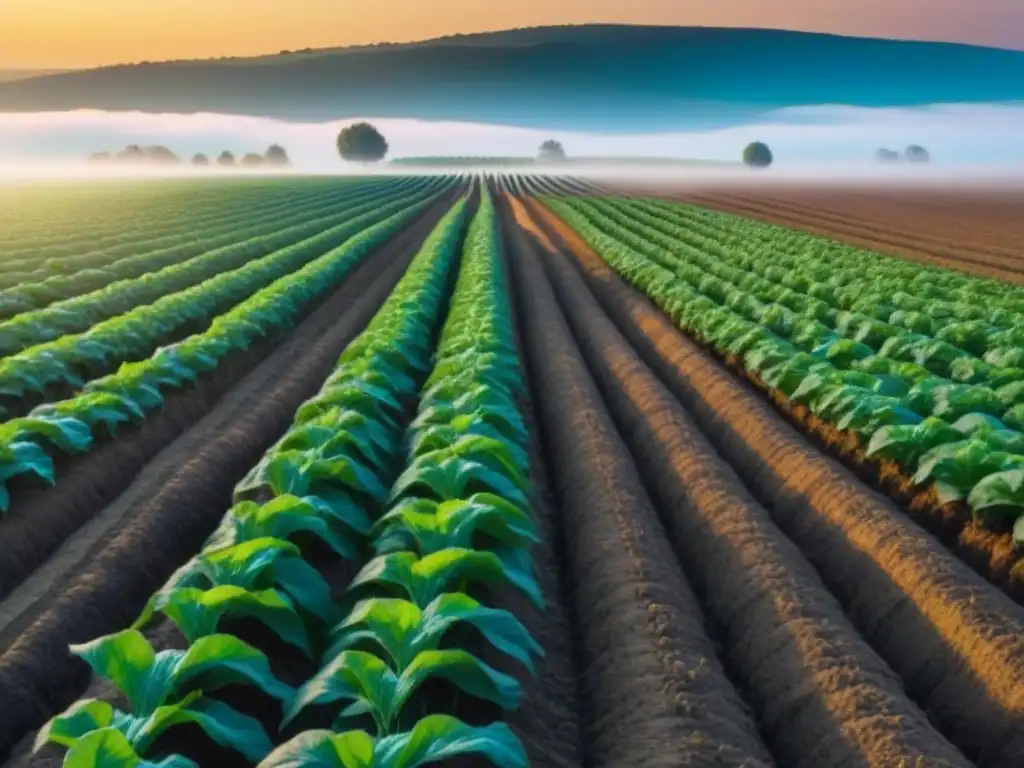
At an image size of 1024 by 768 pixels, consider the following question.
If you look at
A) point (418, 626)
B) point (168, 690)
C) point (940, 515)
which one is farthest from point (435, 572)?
point (940, 515)

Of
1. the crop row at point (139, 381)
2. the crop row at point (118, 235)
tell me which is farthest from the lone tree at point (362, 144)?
the crop row at point (139, 381)

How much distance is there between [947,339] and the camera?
39.2 ft

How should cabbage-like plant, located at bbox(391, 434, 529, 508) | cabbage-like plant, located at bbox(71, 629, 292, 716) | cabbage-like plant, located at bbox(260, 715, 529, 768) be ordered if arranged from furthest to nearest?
cabbage-like plant, located at bbox(391, 434, 529, 508), cabbage-like plant, located at bbox(71, 629, 292, 716), cabbage-like plant, located at bbox(260, 715, 529, 768)

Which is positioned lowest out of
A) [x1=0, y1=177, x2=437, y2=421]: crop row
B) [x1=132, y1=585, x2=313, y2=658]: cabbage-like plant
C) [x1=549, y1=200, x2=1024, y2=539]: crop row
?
[x1=0, y1=177, x2=437, y2=421]: crop row

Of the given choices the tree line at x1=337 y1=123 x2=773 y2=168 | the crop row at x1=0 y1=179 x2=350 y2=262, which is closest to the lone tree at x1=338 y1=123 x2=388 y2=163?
the tree line at x1=337 y1=123 x2=773 y2=168

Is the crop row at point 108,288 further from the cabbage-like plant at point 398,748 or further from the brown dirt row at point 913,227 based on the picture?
the brown dirt row at point 913,227

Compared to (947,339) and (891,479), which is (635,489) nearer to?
(891,479)

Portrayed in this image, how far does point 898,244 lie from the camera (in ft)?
98.3

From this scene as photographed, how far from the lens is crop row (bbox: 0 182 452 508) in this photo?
7887mm

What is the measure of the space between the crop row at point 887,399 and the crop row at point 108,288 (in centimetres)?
979

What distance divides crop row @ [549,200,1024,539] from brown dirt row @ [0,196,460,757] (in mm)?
5651

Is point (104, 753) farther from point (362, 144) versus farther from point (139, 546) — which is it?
point (362, 144)

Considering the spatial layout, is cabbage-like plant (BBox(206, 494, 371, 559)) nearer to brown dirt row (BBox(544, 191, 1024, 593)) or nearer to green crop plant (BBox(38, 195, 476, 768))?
green crop plant (BBox(38, 195, 476, 768))

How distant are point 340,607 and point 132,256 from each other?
22.9 metres
